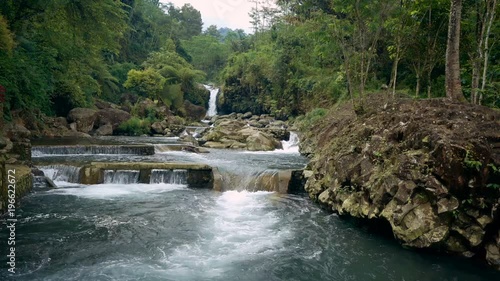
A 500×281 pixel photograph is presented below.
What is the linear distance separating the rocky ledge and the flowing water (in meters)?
0.43

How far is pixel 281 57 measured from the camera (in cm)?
2816

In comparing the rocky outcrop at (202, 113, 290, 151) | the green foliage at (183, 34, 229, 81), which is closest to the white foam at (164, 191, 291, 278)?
the rocky outcrop at (202, 113, 290, 151)

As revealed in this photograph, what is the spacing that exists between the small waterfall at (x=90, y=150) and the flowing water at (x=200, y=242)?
15.7 feet

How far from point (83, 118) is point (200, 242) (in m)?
18.0

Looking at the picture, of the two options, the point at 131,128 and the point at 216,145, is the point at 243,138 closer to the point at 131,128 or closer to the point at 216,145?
the point at 216,145

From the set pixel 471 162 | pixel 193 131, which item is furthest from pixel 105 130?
pixel 471 162

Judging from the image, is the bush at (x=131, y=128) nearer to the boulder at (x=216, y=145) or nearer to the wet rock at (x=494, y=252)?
the boulder at (x=216, y=145)

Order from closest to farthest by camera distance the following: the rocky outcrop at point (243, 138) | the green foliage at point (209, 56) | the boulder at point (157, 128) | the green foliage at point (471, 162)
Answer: the green foliage at point (471, 162), the rocky outcrop at point (243, 138), the boulder at point (157, 128), the green foliage at point (209, 56)

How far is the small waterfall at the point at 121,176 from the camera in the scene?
11.5m

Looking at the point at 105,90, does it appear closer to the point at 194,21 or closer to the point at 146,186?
the point at 146,186

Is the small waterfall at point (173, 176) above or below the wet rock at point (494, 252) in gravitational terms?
below

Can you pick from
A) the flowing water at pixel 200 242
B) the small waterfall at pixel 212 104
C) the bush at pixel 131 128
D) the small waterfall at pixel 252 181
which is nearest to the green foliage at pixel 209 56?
the small waterfall at pixel 212 104

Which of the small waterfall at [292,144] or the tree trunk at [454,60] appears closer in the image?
the tree trunk at [454,60]

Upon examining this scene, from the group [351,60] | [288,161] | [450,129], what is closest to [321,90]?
[351,60]
